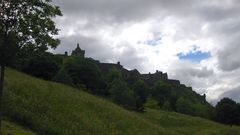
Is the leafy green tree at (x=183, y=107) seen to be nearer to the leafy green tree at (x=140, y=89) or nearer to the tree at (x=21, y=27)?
the leafy green tree at (x=140, y=89)

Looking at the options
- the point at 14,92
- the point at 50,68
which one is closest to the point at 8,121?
the point at 14,92

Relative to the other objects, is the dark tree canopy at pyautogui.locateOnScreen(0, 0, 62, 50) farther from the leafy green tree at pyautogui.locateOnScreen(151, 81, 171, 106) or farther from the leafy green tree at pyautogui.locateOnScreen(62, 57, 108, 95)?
the leafy green tree at pyautogui.locateOnScreen(151, 81, 171, 106)

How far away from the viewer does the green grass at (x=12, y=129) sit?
40.0 meters

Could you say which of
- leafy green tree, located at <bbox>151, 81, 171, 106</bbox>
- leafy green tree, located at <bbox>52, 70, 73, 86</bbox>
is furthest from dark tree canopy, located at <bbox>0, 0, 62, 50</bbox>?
leafy green tree, located at <bbox>151, 81, 171, 106</bbox>

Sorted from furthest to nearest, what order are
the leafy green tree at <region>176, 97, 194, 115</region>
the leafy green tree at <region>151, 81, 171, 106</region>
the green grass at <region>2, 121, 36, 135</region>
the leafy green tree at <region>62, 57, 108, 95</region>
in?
the leafy green tree at <region>151, 81, 171, 106</region> → the leafy green tree at <region>176, 97, 194, 115</region> → the leafy green tree at <region>62, 57, 108, 95</region> → the green grass at <region>2, 121, 36, 135</region>

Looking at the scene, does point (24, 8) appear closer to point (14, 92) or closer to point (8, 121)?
point (8, 121)

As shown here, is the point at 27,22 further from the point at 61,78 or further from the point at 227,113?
the point at 227,113

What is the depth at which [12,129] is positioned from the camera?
41594 mm

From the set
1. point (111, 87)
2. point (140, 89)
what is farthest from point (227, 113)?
point (111, 87)

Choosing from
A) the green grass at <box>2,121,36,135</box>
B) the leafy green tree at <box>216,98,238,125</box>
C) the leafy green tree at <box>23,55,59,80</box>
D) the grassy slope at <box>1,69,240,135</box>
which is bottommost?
the green grass at <box>2,121,36,135</box>

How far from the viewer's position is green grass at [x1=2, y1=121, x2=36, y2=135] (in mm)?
40019

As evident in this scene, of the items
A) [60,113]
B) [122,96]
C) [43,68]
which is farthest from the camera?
[122,96]

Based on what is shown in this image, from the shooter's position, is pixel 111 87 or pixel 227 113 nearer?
pixel 111 87

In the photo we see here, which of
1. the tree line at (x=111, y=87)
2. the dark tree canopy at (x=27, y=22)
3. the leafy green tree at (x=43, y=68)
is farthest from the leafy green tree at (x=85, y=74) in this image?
the dark tree canopy at (x=27, y=22)
